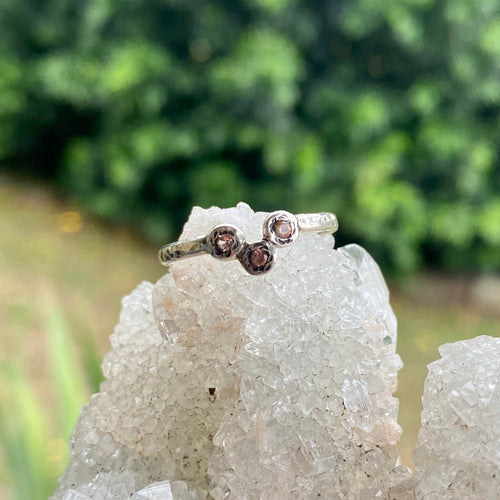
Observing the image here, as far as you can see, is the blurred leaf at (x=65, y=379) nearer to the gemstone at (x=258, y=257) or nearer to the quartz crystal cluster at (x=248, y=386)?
the quartz crystal cluster at (x=248, y=386)

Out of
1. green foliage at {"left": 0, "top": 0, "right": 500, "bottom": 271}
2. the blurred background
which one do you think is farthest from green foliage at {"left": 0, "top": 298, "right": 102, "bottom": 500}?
green foliage at {"left": 0, "top": 0, "right": 500, "bottom": 271}

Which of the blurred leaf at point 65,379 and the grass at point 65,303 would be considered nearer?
the blurred leaf at point 65,379

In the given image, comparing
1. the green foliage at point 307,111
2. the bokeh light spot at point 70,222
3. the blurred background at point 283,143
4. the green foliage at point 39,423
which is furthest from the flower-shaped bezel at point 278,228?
the bokeh light spot at point 70,222

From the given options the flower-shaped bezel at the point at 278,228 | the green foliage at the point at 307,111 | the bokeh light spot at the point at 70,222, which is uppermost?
the green foliage at the point at 307,111

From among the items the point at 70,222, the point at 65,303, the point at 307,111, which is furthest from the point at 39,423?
the point at 70,222

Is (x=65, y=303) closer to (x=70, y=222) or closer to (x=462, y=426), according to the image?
(x=70, y=222)

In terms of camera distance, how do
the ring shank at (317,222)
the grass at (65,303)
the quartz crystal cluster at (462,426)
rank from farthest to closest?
the grass at (65,303) < the ring shank at (317,222) < the quartz crystal cluster at (462,426)

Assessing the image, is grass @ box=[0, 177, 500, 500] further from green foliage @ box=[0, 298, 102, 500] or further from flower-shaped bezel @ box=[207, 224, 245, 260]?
flower-shaped bezel @ box=[207, 224, 245, 260]

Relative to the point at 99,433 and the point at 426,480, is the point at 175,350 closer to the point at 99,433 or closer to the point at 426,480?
the point at 99,433
